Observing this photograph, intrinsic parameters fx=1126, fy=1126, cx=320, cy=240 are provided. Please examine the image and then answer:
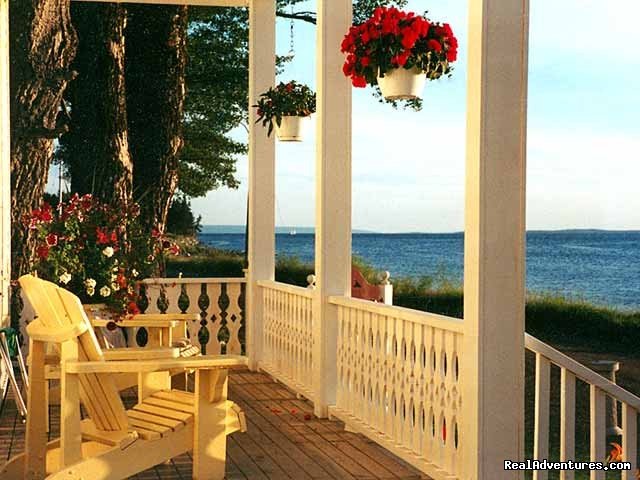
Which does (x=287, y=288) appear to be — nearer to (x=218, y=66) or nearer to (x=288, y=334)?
(x=288, y=334)

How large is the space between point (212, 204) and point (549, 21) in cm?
1290

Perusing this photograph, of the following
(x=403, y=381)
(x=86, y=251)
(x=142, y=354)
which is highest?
(x=86, y=251)

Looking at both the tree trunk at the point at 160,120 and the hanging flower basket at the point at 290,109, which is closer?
the hanging flower basket at the point at 290,109

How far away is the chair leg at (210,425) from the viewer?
5129 millimetres

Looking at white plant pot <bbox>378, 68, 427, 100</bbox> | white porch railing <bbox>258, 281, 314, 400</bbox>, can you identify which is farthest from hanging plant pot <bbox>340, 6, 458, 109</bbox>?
white porch railing <bbox>258, 281, 314, 400</bbox>

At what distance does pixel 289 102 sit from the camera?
27.0 ft

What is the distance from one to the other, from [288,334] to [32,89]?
406 centimetres

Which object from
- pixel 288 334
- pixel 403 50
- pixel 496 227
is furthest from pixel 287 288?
pixel 496 227

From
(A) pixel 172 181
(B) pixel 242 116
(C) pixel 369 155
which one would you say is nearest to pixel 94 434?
(A) pixel 172 181

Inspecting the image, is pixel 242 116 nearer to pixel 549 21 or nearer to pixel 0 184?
pixel 0 184

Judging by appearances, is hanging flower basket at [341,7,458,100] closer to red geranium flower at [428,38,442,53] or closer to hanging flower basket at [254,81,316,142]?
red geranium flower at [428,38,442,53]

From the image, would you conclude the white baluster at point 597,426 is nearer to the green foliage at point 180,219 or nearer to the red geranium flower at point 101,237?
the red geranium flower at point 101,237

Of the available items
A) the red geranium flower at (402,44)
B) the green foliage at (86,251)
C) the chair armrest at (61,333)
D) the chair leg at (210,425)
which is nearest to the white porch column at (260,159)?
Answer: the green foliage at (86,251)

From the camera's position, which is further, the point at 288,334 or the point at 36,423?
the point at 288,334
